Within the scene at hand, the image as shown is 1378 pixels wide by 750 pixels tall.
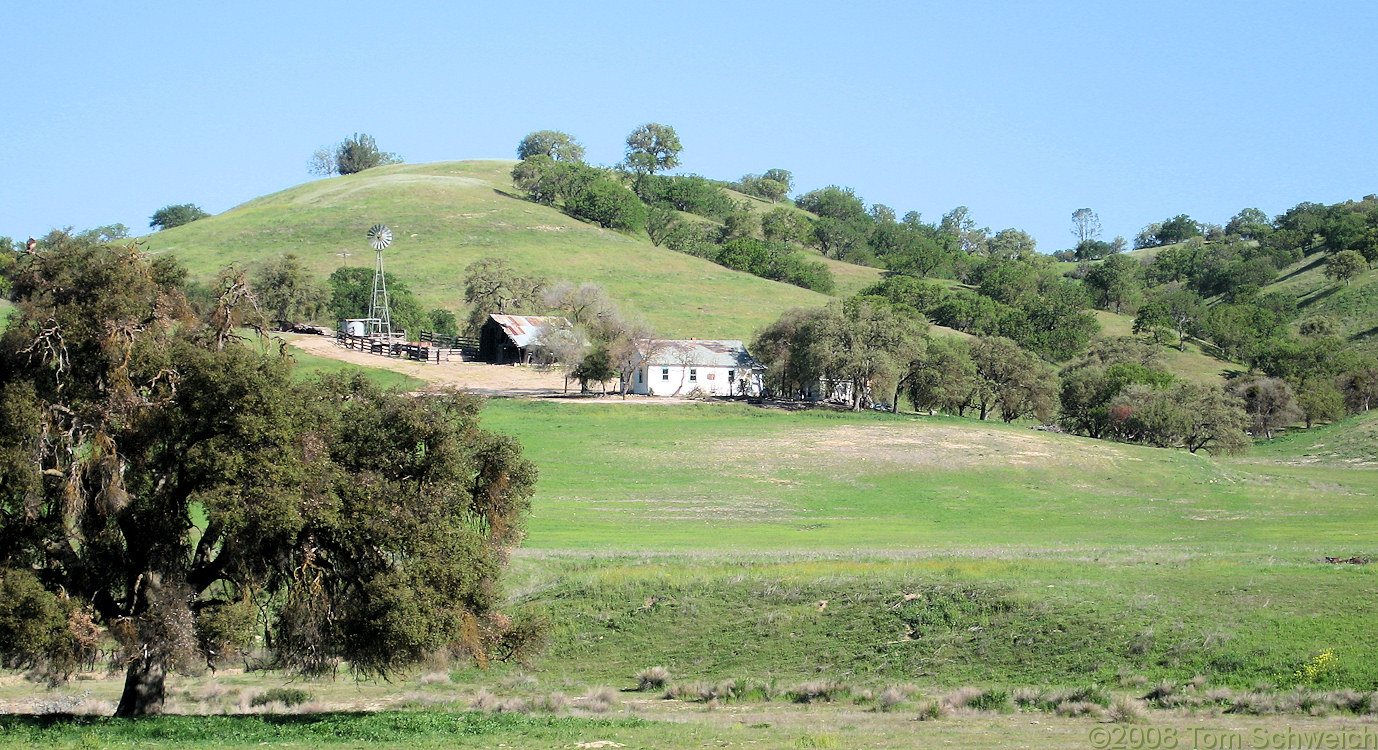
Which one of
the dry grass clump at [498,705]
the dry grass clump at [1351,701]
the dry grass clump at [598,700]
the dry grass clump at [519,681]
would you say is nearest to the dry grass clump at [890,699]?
the dry grass clump at [598,700]

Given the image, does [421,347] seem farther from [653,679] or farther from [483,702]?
[483,702]

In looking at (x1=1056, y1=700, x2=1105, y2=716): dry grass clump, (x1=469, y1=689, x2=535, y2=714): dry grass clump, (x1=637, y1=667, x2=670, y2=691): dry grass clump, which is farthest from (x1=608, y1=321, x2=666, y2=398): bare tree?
(x1=1056, y1=700, x2=1105, y2=716): dry grass clump

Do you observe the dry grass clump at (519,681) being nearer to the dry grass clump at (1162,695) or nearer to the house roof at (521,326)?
the dry grass clump at (1162,695)

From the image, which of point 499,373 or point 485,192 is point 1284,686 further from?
point 485,192

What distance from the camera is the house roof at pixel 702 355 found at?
92.8 meters

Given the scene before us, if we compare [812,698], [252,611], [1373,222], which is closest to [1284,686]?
[812,698]

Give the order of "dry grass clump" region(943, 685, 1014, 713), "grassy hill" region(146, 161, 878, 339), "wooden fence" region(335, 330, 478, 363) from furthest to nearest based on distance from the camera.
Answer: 1. "grassy hill" region(146, 161, 878, 339)
2. "wooden fence" region(335, 330, 478, 363)
3. "dry grass clump" region(943, 685, 1014, 713)

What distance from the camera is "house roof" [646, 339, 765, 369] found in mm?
92750

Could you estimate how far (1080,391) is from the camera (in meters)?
94.9

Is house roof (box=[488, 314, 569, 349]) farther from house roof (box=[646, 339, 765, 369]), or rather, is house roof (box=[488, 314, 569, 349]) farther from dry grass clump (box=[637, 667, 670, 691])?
dry grass clump (box=[637, 667, 670, 691])

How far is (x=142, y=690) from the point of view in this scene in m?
18.8

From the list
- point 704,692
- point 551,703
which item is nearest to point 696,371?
point 704,692

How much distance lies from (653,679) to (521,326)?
8311 cm

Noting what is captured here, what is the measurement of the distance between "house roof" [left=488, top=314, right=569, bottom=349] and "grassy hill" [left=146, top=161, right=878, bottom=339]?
516 inches
